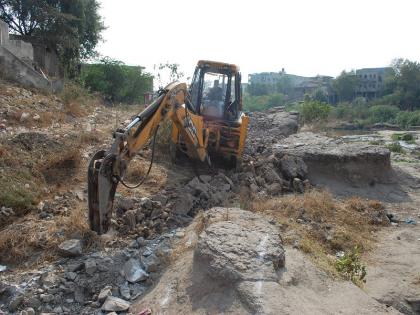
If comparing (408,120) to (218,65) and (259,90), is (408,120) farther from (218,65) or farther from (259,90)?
(218,65)

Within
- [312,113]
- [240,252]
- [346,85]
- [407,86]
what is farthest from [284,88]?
[240,252]

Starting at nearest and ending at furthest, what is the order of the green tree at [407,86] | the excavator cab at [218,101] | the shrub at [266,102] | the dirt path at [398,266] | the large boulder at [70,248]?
the large boulder at [70,248] → the dirt path at [398,266] → the excavator cab at [218,101] → the green tree at [407,86] → the shrub at [266,102]

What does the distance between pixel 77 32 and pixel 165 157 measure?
11.7m

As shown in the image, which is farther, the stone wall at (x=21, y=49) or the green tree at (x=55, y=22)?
the green tree at (x=55, y=22)

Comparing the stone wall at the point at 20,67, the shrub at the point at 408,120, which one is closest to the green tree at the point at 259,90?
the shrub at the point at 408,120

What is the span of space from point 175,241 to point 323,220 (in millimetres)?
2777

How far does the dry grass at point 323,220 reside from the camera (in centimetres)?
536

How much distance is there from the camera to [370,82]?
208 ft

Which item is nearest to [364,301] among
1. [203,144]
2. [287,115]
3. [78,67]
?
[203,144]

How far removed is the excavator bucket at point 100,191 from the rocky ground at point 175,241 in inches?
8.3

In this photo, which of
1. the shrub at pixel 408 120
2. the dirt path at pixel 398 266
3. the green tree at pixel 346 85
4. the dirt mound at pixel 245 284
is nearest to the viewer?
the dirt mound at pixel 245 284

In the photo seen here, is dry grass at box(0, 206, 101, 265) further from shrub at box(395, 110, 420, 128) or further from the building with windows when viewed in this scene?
the building with windows

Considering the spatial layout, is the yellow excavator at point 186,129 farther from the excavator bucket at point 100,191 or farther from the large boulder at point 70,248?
the large boulder at point 70,248

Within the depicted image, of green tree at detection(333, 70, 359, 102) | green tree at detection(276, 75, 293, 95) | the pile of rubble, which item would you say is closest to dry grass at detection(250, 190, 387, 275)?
the pile of rubble
